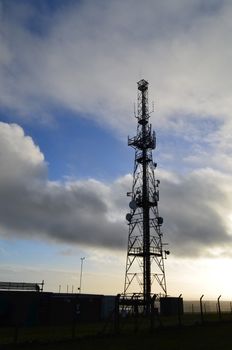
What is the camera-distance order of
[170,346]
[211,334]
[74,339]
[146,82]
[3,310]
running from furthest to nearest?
[146,82] < [3,310] < [211,334] < [74,339] < [170,346]

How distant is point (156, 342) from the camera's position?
25.1 metres

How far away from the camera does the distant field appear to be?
23.2 meters

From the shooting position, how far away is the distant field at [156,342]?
23203 millimetres

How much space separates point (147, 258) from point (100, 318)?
12727 millimetres

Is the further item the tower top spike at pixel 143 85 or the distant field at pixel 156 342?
the tower top spike at pixel 143 85

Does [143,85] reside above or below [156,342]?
above

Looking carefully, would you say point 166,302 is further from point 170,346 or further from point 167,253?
point 170,346

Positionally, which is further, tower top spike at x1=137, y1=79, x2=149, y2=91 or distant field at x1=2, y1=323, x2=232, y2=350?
tower top spike at x1=137, y1=79, x2=149, y2=91

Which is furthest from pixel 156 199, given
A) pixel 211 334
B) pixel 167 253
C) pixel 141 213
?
pixel 211 334

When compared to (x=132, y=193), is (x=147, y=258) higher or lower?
lower

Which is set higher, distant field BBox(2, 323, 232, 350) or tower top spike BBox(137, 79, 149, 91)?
tower top spike BBox(137, 79, 149, 91)

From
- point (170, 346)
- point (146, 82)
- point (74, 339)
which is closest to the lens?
point (170, 346)

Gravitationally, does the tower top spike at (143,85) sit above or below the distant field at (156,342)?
above

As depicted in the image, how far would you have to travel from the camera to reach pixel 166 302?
6981 cm
